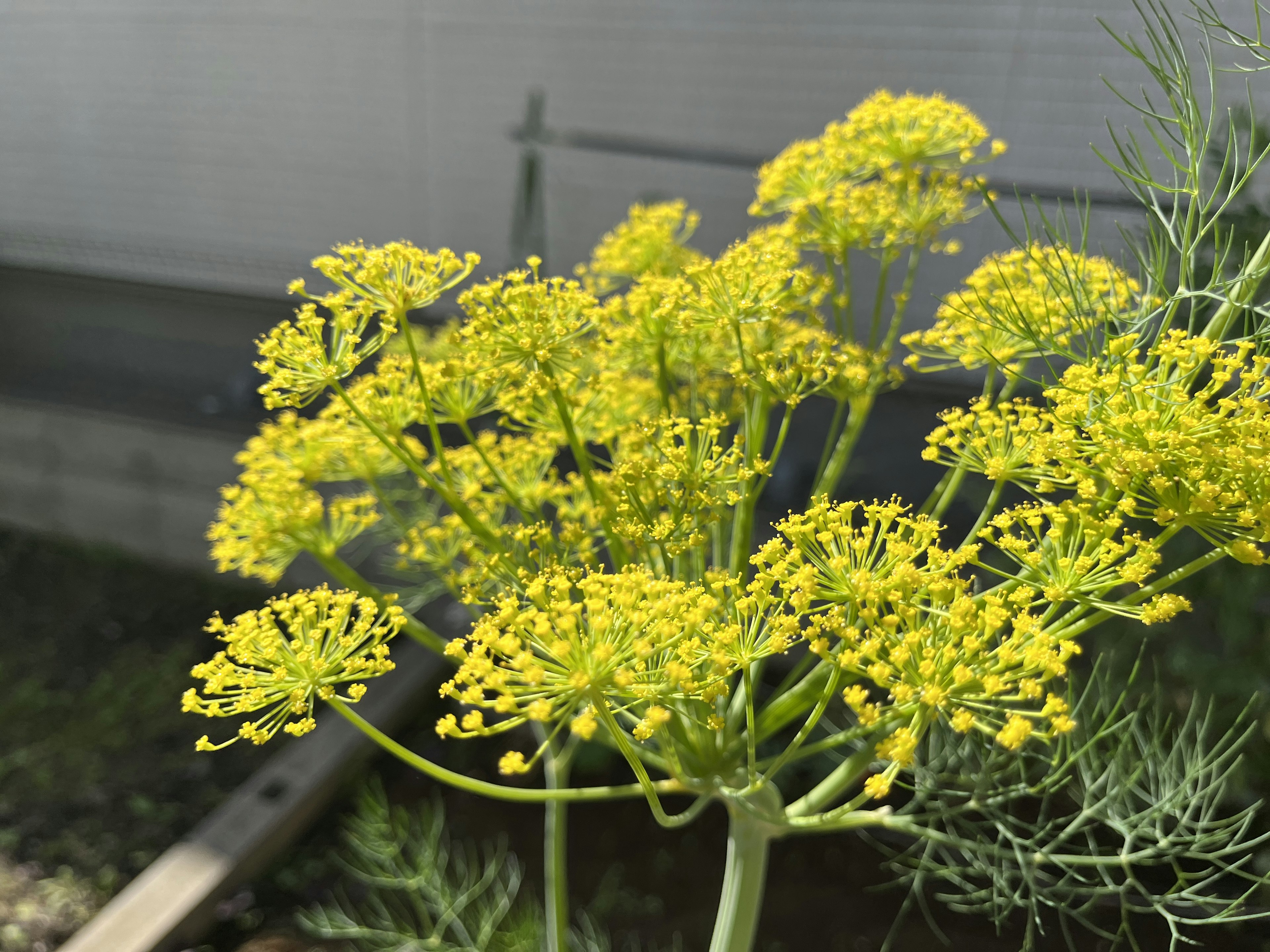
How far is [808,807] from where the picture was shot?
96 cm

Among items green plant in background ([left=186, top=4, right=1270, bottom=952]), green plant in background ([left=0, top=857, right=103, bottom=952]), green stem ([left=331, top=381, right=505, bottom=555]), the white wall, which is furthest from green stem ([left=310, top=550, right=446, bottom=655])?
the white wall

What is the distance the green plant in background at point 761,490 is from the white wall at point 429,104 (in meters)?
2.66

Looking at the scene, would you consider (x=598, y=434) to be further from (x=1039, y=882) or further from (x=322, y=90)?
(x=322, y=90)

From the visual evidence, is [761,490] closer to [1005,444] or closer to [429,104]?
[1005,444]

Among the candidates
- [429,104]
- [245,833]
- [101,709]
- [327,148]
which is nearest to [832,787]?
[245,833]

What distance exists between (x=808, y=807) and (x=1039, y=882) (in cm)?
137

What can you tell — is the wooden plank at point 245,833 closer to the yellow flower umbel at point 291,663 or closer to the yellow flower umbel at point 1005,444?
the yellow flower umbel at point 291,663

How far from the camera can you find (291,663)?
28.2 inches

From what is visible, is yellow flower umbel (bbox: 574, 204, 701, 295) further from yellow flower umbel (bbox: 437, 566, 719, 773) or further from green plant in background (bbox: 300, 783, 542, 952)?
green plant in background (bbox: 300, 783, 542, 952)

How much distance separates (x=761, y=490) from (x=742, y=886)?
17.8 inches

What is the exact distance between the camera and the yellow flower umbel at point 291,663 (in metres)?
0.70

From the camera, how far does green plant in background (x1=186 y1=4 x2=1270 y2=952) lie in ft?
2.13

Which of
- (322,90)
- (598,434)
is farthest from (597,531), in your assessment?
(322,90)

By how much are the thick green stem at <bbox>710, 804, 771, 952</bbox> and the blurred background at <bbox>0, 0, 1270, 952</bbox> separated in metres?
1.41
